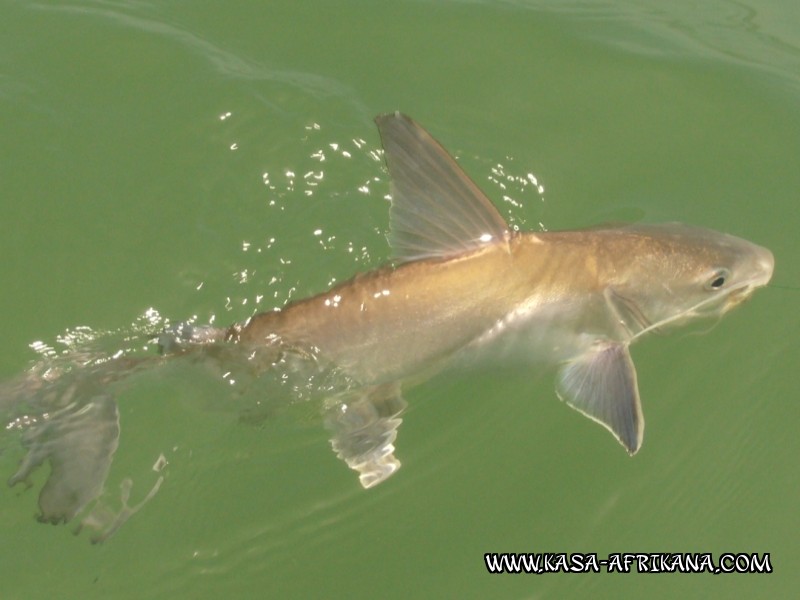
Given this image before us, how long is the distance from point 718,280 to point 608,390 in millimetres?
629

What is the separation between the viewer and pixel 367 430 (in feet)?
11.8

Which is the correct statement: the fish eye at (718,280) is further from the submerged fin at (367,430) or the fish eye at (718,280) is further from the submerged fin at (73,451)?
the submerged fin at (73,451)

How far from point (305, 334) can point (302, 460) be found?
0.71 m

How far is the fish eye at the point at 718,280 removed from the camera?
11.3ft

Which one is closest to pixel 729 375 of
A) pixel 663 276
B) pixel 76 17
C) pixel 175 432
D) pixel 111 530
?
pixel 663 276

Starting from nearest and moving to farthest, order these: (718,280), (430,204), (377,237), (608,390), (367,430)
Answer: (430,204) < (608,390) < (718,280) < (367,430) < (377,237)

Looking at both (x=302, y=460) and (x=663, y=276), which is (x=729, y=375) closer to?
(x=663, y=276)

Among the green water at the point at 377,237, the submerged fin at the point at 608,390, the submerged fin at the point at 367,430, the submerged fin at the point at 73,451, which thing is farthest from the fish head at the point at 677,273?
the submerged fin at the point at 73,451

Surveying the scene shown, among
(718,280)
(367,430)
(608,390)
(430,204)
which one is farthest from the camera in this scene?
(367,430)

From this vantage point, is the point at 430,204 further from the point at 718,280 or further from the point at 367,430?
the point at 718,280

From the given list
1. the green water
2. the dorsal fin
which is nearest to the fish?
the dorsal fin

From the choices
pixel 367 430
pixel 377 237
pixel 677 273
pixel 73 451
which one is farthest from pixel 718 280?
pixel 73 451

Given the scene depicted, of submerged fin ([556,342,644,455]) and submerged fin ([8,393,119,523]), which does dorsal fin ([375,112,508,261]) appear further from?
submerged fin ([8,393,119,523])

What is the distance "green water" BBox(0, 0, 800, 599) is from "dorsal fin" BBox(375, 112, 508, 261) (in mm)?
629
